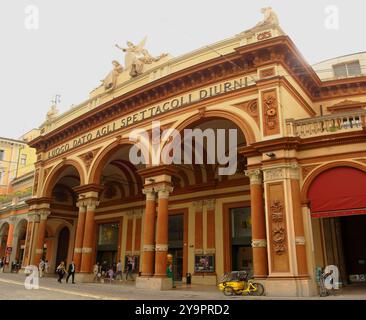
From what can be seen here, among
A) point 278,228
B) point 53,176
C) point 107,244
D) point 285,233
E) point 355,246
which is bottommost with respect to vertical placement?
point 355,246

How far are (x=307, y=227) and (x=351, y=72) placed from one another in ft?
45.6

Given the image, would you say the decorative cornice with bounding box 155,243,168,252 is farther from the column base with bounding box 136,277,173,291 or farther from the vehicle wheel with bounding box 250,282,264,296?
the vehicle wheel with bounding box 250,282,264,296

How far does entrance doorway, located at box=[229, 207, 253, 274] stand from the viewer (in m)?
19.2

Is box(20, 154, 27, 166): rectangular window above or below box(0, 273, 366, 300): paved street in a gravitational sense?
above

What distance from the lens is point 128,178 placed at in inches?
1040

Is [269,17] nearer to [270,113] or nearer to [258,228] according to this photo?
[270,113]

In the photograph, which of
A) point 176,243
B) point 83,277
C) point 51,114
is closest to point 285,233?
point 176,243

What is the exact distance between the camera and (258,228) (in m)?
13.8

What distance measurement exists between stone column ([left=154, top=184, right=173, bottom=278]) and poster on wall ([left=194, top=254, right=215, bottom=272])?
14.1 ft

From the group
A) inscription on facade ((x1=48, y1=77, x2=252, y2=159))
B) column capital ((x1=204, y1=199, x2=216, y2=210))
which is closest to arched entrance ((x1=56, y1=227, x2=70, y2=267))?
inscription on facade ((x1=48, y1=77, x2=252, y2=159))

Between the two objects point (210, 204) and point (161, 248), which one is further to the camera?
point (210, 204)

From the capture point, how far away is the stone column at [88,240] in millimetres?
20188

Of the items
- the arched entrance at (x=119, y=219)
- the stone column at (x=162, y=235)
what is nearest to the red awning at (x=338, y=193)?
the stone column at (x=162, y=235)

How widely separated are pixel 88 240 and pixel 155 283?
633 centimetres
